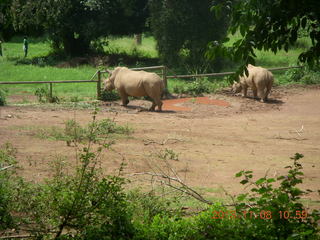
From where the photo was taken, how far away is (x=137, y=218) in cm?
699

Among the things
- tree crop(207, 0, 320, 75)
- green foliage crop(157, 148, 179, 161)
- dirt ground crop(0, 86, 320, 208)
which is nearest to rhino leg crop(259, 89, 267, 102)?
dirt ground crop(0, 86, 320, 208)

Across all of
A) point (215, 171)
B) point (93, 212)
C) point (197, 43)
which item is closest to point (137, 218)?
point (93, 212)

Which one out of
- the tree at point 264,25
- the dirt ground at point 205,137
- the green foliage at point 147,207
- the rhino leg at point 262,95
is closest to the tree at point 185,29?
the rhino leg at point 262,95

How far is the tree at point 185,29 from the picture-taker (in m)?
25.2

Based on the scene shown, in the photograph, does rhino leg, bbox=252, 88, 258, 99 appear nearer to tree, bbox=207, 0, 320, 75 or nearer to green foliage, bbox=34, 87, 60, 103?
green foliage, bbox=34, 87, 60, 103

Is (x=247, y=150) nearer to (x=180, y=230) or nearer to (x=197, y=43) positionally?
(x=180, y=230)

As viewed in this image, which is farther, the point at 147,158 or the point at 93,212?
the point at 147,158

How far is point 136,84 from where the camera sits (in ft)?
59.1

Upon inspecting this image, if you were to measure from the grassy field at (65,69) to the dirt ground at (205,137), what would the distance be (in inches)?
90.8

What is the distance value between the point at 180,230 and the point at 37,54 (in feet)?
90.0

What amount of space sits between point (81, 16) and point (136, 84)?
10727 mm

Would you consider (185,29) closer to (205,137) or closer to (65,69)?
(65,69)

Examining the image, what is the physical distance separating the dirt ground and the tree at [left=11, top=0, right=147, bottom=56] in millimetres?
8576

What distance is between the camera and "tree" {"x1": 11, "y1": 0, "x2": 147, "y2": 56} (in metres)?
26.1
